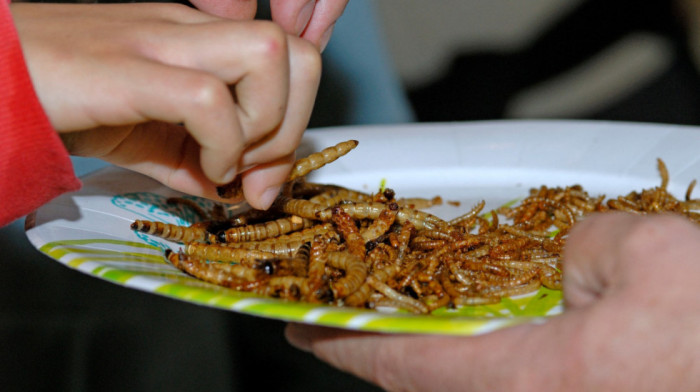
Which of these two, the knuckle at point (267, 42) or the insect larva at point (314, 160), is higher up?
the knuckle at point (267, 42)

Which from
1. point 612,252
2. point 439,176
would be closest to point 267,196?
point 612,252

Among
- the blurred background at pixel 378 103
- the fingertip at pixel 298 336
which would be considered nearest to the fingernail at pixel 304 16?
the fingertip at pixel 298 336

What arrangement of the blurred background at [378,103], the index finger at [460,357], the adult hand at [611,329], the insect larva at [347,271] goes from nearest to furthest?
the adult hand at [611,329] < the index finger at [460,357] < the insect larva at [347,271] < the blurred background at [378,103]

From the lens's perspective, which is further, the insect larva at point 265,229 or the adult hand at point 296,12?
the insect larva at point 265,229

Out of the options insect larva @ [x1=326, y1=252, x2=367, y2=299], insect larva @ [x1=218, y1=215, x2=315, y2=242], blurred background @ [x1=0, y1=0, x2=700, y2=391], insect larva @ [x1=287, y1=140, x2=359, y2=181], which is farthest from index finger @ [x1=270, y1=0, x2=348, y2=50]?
blurred background @ [x1=0, y1=0, x2=700, y2=391]

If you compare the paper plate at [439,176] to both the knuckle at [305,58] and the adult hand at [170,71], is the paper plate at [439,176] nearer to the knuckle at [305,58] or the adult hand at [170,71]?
the adult hand at [170,71]

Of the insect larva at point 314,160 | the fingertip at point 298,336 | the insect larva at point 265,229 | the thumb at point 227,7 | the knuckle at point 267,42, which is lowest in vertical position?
the fingertip at point 298,336

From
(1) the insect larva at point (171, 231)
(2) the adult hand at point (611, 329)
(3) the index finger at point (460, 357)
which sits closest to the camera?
(2) the adult hand at point (611, 329)

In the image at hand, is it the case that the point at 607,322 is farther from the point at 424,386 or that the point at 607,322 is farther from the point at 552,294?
the point at 552,294
